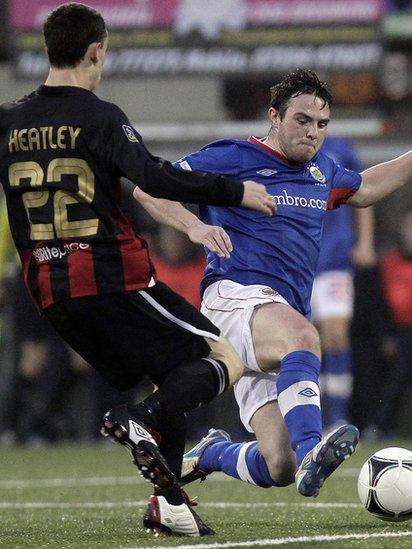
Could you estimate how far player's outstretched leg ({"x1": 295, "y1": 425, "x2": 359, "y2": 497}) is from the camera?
5.43 meters

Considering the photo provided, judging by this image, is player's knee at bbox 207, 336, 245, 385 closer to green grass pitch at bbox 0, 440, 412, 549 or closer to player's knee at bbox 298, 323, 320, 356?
player's knee at bbox 298, 323, 320, 356

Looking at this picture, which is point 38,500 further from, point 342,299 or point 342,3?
point 342,3

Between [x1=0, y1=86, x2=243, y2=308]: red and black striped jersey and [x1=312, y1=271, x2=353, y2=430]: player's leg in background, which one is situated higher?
[x1=0, y1=86, x2=243, y2=308]: red and black striped jersey

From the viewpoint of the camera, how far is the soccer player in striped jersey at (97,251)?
5.50 meters

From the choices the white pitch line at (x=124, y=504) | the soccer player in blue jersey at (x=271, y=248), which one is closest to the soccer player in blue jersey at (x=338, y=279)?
the white pitch line at (x=124, y=504)

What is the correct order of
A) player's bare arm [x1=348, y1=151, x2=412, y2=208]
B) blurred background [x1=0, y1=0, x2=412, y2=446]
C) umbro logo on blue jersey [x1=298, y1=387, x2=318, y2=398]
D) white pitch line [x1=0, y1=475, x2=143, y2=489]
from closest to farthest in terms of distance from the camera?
umbro logo on blue jersey [x1=298, y1=387, x2=318, y2=398] → player's bare arm [x1=348, y1=151, x2=412, y2=208] → white pitch line [x1=0, y1=475, x2=143, y2=489] → blurred background [x1=0, y1=0, x2=412, y2=446]

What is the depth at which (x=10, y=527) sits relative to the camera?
628 centimetres

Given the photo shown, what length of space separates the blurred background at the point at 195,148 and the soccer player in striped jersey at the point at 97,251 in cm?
629

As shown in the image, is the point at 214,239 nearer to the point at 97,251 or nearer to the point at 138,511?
the point at 97,251

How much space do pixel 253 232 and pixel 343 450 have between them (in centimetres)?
147

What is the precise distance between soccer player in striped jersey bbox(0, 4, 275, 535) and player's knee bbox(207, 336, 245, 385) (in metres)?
0.01

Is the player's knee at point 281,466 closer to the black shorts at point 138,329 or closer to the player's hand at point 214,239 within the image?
the black shorts at point 138,329

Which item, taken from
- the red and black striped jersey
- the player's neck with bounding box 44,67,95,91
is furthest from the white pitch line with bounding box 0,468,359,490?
the player's neck with bounding box 44,67,95,91

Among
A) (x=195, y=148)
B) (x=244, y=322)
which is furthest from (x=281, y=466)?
(x=195, y=148)
